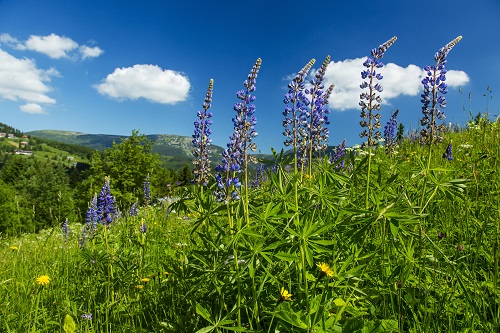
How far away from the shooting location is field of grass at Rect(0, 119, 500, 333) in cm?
194

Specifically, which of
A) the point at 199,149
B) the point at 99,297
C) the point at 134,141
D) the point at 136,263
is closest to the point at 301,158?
the point at 199,149

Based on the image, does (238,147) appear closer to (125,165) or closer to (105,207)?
(105,207)

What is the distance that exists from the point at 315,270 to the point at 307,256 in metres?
0.52

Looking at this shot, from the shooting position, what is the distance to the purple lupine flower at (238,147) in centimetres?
260

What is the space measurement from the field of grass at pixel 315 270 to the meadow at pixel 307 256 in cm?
1

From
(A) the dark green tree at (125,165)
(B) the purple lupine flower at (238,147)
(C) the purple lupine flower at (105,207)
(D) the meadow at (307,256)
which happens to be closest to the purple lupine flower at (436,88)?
(D) the meadow at (307,256)

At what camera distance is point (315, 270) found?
230 cm

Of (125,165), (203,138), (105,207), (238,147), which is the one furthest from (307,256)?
(125,165)

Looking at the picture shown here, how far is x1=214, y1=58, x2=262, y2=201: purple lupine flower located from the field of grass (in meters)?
0.15

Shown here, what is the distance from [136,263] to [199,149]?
4.36 ft

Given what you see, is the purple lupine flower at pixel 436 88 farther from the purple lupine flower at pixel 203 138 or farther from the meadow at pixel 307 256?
the purple lupine flower at pixel 203 138

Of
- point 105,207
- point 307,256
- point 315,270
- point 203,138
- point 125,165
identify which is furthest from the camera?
point 125,165

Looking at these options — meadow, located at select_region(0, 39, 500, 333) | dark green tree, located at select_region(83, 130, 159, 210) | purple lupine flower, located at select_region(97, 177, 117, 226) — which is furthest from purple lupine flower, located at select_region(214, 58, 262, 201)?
dark green tree, located at select_region(83, 130, 159, 210)

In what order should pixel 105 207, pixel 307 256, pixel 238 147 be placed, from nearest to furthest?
pixel 307 256 < pixel 238 147 < pixel 105 207
